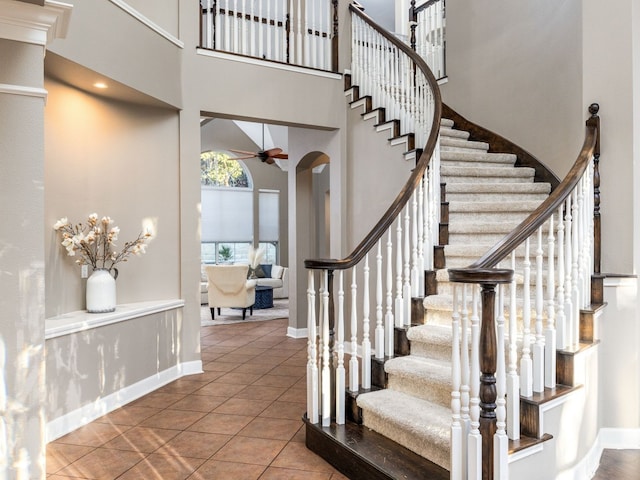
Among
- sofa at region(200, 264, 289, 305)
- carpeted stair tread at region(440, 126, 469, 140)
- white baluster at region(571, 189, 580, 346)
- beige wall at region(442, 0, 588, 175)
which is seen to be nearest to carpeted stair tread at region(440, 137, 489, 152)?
carpeted stair tread at region(440, 126, 469, 140)

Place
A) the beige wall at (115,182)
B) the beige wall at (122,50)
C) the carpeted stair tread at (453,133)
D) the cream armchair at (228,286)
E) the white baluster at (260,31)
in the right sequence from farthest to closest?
the cream armchair at (228,286)
the carpeted stair tread at (453,133)
the white baluster at (260,31)
the beige wall at (115,182)
the beige wall at (122,50)

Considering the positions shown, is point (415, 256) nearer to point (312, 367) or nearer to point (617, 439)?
point (312, 367)

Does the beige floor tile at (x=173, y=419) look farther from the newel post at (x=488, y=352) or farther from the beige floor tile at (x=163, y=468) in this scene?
the newel post at (x=488, y=352)

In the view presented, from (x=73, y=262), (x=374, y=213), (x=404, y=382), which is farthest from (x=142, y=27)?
(x=404, y=382)

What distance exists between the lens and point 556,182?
470cm

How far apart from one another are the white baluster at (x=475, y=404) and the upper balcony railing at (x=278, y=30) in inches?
154

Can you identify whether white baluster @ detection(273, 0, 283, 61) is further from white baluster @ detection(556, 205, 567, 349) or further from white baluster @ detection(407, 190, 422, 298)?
white baluster @ detection(556, 205, 567, 349)

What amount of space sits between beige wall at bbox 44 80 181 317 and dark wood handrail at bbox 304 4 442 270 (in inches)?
81.4

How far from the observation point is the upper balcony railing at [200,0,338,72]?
4.90m

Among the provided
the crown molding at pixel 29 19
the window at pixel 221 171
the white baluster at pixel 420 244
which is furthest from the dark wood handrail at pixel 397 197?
the window at pixel 221 171

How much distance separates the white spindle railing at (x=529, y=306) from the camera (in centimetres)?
198

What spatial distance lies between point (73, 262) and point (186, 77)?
1.97 m

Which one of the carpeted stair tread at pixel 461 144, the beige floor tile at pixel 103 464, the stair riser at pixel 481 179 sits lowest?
the beige floor tile at pixel 103 464

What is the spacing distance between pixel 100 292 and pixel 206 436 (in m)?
1.43
